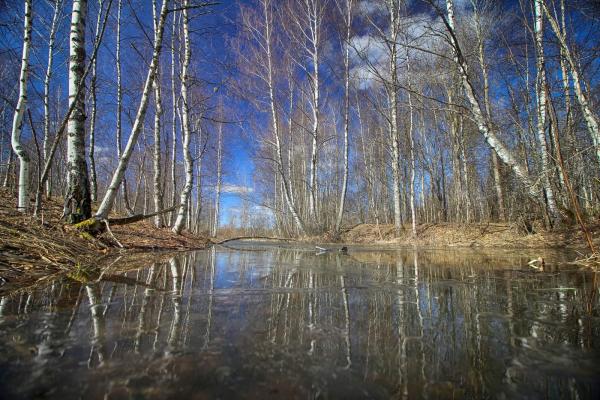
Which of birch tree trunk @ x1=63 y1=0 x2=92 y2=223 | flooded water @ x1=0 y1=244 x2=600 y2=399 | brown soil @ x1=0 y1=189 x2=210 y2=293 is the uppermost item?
birch tree trunk @ x1=63 y1=0 x2=92 y2=223

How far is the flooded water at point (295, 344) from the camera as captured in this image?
603 millimetres

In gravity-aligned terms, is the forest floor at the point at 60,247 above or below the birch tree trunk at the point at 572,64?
below

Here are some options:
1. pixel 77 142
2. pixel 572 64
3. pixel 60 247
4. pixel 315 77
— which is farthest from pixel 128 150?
pixel 315 77

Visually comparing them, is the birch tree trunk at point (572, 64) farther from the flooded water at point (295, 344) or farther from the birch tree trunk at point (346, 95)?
the birch tree trunk at point (346, 95)

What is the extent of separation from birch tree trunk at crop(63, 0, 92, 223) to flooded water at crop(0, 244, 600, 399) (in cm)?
303

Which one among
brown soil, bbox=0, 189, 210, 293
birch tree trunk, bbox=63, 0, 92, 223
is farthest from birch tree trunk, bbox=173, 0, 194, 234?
brown soil, bbox=0, 189, 210, 293

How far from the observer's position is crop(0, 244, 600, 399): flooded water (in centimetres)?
60

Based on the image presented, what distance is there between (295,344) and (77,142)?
4.78m

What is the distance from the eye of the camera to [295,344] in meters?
0.85

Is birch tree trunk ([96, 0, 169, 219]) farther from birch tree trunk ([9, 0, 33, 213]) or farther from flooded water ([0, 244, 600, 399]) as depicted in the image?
flooded water ([0, 244, 600, 399])

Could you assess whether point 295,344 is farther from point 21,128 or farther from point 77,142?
point 21,128

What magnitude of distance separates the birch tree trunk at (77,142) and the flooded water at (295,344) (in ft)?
9.95

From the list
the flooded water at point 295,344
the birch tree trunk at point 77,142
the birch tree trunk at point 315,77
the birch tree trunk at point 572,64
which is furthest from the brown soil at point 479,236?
the birch tree trunk at point 77,142

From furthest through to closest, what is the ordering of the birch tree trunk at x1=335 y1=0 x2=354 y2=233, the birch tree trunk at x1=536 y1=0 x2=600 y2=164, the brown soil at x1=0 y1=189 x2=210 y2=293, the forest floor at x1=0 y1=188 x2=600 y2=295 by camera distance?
the birch tree trunk at x1=335 y1=0 x2=354 y2=233
the birch tree trunk at x1=536 y1=0 x2=600 y2=164
the forest floor at x1=0 y1=188 x2=600 y2=295
the brown soil at x1=0 y1=189 x2=210 y2=293
